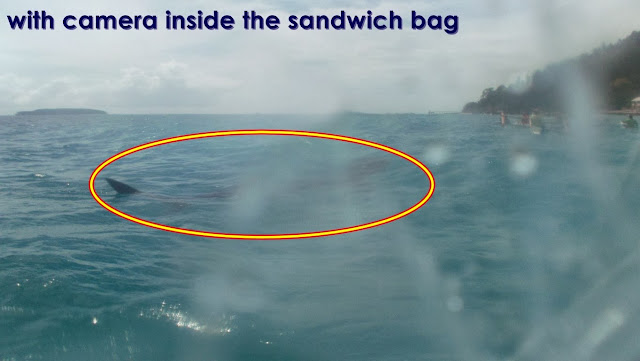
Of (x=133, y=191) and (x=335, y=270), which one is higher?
(x=133, y=191)

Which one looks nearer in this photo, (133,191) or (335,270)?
(335,270)

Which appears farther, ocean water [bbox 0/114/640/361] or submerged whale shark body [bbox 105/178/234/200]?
submerged whale shark body [bbox 105/178/234/200]

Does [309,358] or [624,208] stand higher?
[624,208]

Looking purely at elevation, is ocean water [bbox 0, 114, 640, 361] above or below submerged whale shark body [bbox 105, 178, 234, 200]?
below

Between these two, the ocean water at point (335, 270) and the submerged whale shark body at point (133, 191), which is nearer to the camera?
the ocean water at point (335, 270)

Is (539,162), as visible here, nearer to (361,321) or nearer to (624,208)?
(624,208)

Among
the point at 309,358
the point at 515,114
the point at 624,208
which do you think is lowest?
the point at 309,358

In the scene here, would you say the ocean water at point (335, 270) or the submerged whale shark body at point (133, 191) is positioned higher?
the submerged whale shark body at point (133, 191)

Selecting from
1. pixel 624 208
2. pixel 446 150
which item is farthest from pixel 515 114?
pixel 624 208
